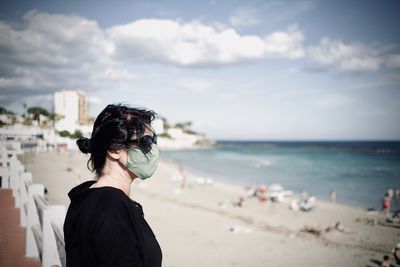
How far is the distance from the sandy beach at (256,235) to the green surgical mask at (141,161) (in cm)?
788

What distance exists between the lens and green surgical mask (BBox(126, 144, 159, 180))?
1.68 meters

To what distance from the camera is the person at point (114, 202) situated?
1.24 meters

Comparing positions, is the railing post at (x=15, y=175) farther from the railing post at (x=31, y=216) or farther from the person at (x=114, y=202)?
the person at (x=114, y=202)

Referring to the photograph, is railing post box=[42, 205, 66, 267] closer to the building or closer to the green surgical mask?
the green surgical mask

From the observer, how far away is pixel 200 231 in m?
12.2

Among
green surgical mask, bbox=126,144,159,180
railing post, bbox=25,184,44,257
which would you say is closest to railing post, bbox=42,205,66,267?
green surgical mask, bbox=126,144,159,180

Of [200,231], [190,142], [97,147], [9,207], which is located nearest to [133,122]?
[97,147]

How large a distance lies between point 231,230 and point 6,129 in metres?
9.46

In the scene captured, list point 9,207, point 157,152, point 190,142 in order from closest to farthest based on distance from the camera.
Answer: point 157,152, point 9,207, point 190,142

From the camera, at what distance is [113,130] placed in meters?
1.60

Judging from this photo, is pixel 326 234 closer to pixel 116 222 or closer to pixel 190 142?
pixel 116 222

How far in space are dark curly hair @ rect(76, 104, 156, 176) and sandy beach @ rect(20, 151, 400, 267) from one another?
26.3ft

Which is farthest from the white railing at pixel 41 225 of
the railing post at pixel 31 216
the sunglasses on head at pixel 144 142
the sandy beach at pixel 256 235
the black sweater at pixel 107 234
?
the sandy beach at pixel 256 235

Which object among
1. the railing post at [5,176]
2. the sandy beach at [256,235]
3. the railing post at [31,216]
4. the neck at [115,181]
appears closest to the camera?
the neck at [115,181]
